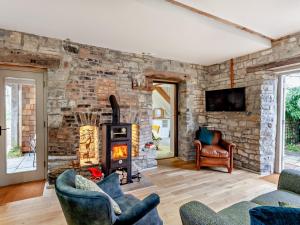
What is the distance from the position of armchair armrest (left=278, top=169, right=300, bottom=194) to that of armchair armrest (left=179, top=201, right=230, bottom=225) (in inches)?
49.3

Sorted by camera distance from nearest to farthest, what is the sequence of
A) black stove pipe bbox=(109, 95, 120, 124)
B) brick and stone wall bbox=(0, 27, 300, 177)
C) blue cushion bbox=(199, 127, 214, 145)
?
brick and stone wall bbox=(0, 27, 300, 177)
black stove pipe bbox=(109, 95, 120, 124)
blue cushion bbox=(199, 127, 214, 145)

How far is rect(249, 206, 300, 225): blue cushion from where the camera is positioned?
866mm

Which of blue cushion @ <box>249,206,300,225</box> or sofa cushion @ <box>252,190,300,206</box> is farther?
sofa cushion @ <box>252,190,300,206</box>

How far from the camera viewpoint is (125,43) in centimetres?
353

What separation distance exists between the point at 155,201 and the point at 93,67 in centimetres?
296

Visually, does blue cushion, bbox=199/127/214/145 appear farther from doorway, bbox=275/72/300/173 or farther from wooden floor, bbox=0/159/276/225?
doorway, bbox=275/72/300/173

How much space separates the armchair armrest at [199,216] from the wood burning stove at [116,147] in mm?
2079

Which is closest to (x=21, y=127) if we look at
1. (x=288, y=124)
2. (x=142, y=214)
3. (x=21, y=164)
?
(x=21, y=164)

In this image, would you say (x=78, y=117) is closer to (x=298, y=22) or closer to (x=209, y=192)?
(x=209, y=192)

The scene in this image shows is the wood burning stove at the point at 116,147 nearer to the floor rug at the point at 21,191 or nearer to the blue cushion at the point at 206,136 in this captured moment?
the floor rug at the point at 21,191

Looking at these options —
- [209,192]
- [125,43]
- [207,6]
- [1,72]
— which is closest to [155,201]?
[209,192]

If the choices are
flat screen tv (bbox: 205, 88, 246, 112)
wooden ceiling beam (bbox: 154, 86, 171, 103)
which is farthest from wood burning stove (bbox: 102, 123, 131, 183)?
wooden ceiling beam (bbox: 154, 86, 171, 103)

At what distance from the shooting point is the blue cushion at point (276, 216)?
2.84 ft

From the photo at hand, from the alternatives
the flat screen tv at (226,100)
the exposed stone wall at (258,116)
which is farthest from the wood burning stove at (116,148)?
the exposed stone wall at (258,116)
